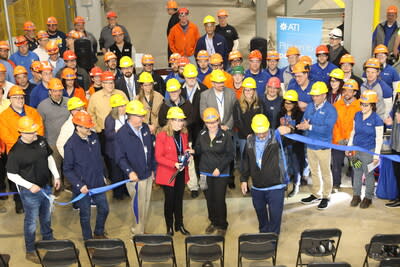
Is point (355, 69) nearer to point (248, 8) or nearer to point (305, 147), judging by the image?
point (305, 147)

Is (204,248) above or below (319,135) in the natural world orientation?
below

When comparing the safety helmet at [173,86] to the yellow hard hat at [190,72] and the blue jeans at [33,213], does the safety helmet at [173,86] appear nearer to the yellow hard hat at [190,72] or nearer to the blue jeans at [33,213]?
the yellow hard hat at [190,72]

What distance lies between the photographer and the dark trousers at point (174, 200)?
6508mm

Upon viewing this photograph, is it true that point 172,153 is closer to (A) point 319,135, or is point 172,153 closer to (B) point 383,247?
(A) point 319,135

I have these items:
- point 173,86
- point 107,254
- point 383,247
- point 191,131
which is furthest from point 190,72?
point 383,247

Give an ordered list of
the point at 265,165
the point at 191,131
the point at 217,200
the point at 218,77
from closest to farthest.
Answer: the point at 265,165 < the point at 217,200 < the point at 218,77 < the point at 191,131

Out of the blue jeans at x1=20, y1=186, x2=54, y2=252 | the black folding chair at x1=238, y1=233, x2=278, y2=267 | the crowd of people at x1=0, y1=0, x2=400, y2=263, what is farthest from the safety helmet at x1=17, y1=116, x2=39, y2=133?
the black folding chair at x1=238, y1=233, x2=278, y2=267

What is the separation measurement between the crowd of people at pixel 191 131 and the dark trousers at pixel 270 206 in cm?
2

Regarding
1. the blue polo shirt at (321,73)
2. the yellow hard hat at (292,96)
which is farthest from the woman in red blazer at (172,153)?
the blue polo shirt at (321,73)

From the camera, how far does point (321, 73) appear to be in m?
8.41

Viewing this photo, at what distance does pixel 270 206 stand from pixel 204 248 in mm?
1179

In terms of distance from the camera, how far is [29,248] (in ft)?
20.9

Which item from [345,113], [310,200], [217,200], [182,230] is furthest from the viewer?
[310,200]

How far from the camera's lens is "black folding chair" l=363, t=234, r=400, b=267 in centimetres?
539
